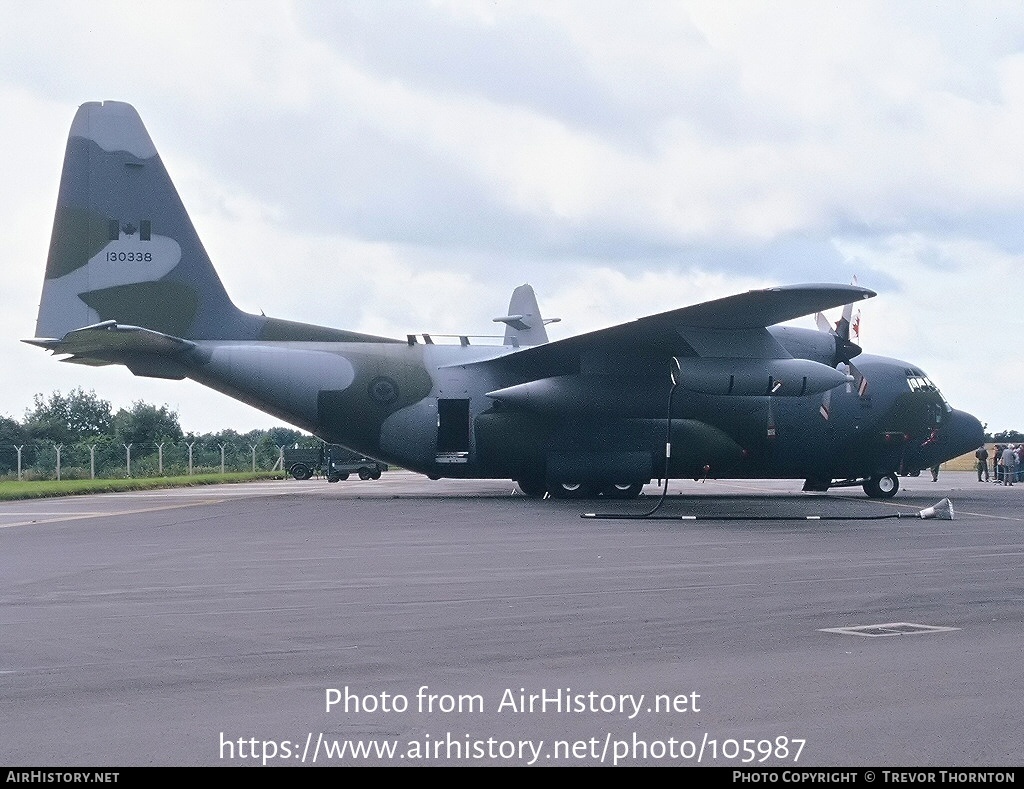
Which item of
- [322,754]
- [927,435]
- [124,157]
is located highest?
[124,157]

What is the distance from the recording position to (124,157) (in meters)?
29.1

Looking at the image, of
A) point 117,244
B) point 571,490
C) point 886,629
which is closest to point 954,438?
point 571,490

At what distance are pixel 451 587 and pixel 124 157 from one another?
21.0 meters

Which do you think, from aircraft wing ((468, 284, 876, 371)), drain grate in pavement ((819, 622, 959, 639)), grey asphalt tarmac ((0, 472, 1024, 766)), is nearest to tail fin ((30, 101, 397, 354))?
aircraft wing ((468, 284, 876, 371))

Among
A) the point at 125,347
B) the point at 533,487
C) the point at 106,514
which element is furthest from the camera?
the point at 533,487

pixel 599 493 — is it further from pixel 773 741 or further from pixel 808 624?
pixel 773 741

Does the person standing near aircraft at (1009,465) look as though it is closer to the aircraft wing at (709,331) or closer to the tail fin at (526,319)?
the tail fin at (526,319)

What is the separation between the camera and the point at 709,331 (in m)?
25.5

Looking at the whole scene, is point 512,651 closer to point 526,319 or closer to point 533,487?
point 533,487

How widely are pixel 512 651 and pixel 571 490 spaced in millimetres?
21193

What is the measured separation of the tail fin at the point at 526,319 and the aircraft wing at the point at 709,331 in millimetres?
16513

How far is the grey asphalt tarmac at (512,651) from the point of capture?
592cm

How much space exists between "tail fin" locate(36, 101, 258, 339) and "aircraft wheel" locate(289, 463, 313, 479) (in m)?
30.1

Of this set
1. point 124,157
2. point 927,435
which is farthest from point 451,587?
point 927,435
